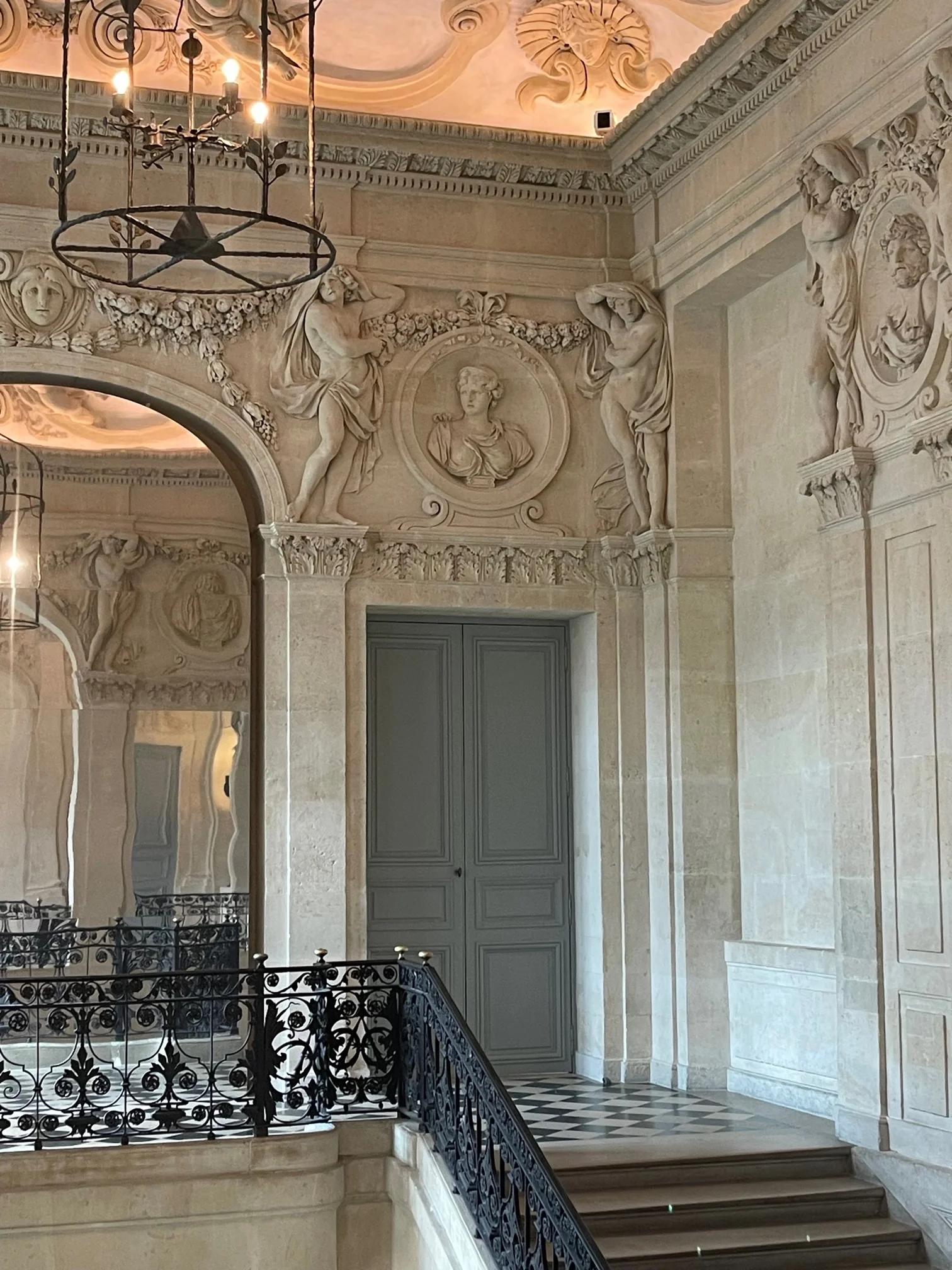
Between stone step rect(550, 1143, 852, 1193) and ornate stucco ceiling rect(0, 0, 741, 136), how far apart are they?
680cm

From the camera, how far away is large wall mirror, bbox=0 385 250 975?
9961 millimetres

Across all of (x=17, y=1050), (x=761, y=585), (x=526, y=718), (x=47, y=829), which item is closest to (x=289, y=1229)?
(x=17, y=1050)

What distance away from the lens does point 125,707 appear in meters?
10.2

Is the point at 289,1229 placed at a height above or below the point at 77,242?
below

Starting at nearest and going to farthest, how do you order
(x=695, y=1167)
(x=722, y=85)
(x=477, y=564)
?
(x=695, y=1167) → (x=722, y=85) → (x=477, y=564)

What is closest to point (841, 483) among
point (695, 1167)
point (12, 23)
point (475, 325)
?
point (475, 325)

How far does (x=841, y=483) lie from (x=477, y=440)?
3193 millimetres

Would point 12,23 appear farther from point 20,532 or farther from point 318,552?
point 318,552

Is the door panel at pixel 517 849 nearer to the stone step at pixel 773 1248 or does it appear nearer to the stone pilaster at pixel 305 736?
the stone pilaster at pixel 305 736

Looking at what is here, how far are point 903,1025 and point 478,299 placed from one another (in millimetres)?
5588

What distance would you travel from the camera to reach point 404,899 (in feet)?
35.6

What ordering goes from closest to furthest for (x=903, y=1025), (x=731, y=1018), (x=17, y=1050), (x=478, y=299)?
(x=903, y=1025) < (x=17, y=1050) < (x=731, y=1018) < (x=478, y=299)

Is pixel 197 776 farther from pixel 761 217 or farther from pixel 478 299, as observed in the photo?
pixel 761 217

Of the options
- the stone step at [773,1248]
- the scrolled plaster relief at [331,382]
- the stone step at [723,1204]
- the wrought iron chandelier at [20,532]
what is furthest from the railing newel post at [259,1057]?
the scrolled plaster relief at [331,382]
